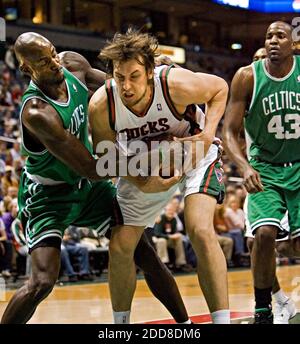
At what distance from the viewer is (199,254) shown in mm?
3771

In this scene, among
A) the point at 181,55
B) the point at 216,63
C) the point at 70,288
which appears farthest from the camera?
the point at 216,63

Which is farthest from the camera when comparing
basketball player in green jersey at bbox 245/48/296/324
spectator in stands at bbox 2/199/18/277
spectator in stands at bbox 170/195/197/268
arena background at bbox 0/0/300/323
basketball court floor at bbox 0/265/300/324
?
spectator in stands at bbox 170/195/197/268

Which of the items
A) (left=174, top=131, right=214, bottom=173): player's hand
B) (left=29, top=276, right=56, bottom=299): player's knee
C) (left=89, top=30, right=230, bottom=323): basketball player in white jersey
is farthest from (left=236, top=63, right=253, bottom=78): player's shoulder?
(left=29, top=276, right=56, bottom=299): player's knee

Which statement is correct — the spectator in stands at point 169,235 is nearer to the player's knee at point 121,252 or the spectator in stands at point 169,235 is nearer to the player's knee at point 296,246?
the player's knee at point 296,246

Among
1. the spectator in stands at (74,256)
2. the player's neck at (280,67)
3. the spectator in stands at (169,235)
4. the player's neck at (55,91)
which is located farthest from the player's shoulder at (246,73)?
the spectator in stands at (169,235)

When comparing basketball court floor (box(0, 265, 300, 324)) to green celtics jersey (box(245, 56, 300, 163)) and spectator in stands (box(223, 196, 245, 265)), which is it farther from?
spectator in stands (box(223, 196, 245, 265))

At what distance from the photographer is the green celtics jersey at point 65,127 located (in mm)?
3906

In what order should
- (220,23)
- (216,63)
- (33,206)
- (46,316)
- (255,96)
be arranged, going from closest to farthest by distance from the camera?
(33,206) → (255,96) → (46,316) → (216,63) → (220,23)

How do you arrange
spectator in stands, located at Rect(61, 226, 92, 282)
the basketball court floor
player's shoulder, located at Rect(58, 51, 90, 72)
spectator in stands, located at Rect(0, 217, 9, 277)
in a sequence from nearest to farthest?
player's shoulder, located at Rect(58, 51, 90, 72)
the basketball court floor
spectator in stands, located at Rect(0, 217, 9, 277)
spectator in stands, located at Rect(61, 226, 92, 282)

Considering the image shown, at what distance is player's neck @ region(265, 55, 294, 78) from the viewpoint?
15.0 ft

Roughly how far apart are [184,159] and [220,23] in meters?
23.0

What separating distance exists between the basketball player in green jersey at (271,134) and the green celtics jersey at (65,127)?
972 millimetres

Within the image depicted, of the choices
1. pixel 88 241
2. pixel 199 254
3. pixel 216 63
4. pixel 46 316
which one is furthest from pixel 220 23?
pixel 199 254

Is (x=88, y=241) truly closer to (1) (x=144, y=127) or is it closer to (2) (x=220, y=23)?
(1) (x=144, y=127)
